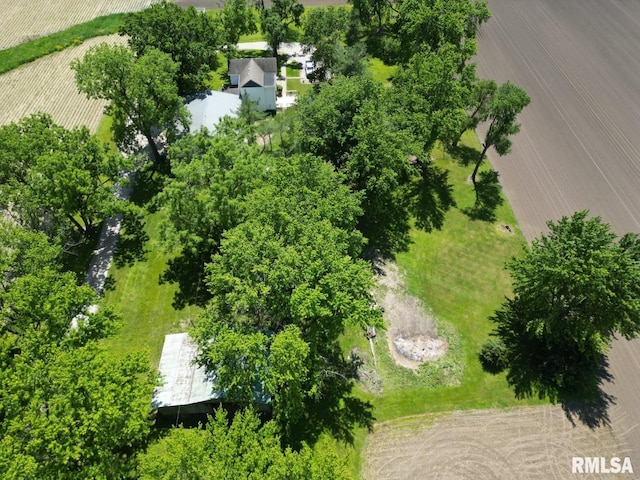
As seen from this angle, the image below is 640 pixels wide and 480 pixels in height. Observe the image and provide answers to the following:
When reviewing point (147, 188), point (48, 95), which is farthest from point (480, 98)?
point (48, 95)

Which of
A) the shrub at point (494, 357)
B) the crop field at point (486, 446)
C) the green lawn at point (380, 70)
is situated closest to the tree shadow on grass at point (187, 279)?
the crop field at point (486, 446)

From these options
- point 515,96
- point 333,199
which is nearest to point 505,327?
point 333,199

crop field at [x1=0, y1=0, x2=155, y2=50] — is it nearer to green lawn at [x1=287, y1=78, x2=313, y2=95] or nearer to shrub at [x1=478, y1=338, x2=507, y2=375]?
green lawn at [x1=287, y1=78, x2=313, y2=95]

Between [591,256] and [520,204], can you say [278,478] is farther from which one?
[520,204]

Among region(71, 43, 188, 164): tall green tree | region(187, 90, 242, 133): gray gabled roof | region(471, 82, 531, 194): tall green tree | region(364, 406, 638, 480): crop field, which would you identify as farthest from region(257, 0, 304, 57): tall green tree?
region(364, 406, 638, 480): crop field

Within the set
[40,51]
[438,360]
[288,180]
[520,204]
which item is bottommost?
[438,360]

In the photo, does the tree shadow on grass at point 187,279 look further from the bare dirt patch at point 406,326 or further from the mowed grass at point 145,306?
the bare dirt patch at point 406,326

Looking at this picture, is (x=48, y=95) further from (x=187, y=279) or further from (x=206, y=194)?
(x=206, y=194)
